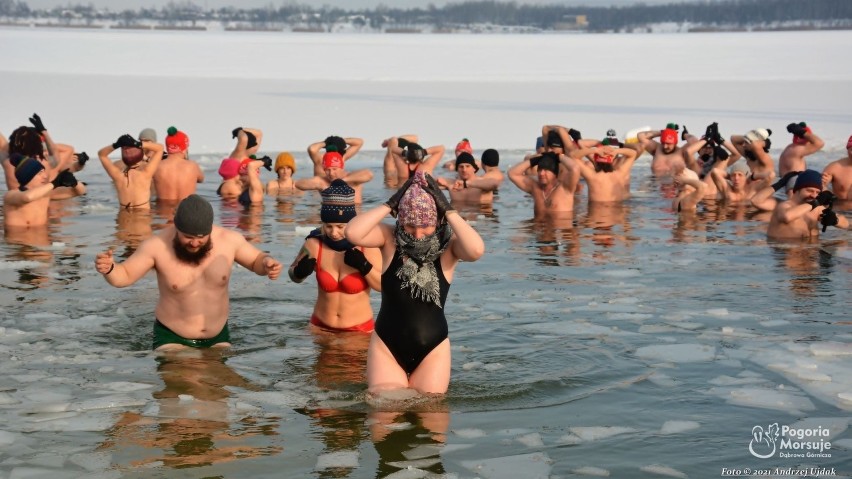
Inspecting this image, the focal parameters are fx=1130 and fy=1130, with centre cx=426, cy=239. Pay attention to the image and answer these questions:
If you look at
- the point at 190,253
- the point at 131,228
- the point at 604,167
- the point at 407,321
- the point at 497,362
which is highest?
the point at 190,253

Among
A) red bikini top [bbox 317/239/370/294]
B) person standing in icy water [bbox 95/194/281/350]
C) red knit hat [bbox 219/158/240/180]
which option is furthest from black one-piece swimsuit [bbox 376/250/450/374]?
red knit hat [bbox 219/158/240/180]

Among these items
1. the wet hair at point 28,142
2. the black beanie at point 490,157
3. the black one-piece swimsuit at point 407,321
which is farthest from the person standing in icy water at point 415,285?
the black beanie at point 490,157

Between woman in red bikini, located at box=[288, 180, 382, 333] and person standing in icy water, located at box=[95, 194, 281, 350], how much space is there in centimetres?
42

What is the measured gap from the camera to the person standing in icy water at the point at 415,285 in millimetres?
6234

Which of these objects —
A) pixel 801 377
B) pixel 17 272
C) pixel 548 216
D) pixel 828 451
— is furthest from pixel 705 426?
pixel 548 216

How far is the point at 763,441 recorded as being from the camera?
20.3 feet

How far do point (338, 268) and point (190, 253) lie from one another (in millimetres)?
1066

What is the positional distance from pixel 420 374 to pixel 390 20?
175 meters

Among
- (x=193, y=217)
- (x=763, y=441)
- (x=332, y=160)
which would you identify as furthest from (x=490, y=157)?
(x=763, y=441)

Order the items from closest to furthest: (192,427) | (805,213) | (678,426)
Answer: (192,427) → (678,426) → (805,213)

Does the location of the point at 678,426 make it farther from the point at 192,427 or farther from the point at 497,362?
the point at 192,427

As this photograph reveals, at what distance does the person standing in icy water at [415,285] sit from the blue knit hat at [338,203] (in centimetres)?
84

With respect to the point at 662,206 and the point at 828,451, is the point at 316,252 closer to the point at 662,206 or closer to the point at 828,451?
the point at 828,451

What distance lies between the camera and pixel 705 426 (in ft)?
21.1
